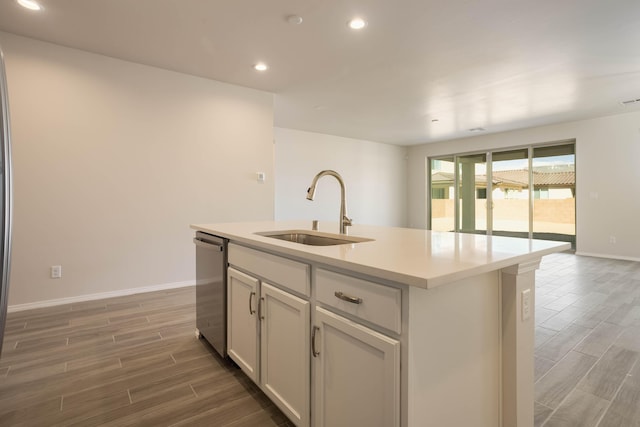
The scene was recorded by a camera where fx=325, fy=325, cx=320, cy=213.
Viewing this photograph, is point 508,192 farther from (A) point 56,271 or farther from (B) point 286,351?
(A) point 56,271

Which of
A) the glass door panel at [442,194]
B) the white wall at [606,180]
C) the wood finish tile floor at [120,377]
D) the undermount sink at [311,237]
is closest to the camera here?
the wood finish tile floor at [120,377]

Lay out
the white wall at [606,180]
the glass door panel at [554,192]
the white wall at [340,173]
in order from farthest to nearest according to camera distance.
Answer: the white wall at [340,173] → the glass door panel at [554,192] → the white wall at [606,180]

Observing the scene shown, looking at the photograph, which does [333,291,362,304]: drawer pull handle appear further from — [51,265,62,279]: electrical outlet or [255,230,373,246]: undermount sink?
[51,265,62,279]: electrical outlet

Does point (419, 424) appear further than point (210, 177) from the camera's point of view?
No

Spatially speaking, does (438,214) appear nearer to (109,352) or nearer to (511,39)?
(511,39)

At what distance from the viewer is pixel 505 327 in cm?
127

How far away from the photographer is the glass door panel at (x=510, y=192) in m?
6.97

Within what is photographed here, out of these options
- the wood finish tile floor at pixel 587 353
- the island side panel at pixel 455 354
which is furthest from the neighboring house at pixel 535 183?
the island side panel at pixel 455 354

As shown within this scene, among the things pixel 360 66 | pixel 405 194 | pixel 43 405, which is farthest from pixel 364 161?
pixel 43 405

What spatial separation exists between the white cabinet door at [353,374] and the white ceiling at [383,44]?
7.89 feet

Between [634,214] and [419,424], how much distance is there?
6.76 m

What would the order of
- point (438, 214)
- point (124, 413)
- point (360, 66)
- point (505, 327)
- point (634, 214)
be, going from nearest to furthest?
point (505, 327)
point (124, 413)
point (360, 66)
point (634, 214)
point (438, 214)

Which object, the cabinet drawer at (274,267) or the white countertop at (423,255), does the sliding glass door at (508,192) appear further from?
the cabinet drawer at (274,267)

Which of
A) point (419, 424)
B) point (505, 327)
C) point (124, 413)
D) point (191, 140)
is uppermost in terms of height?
point (191, 140)
